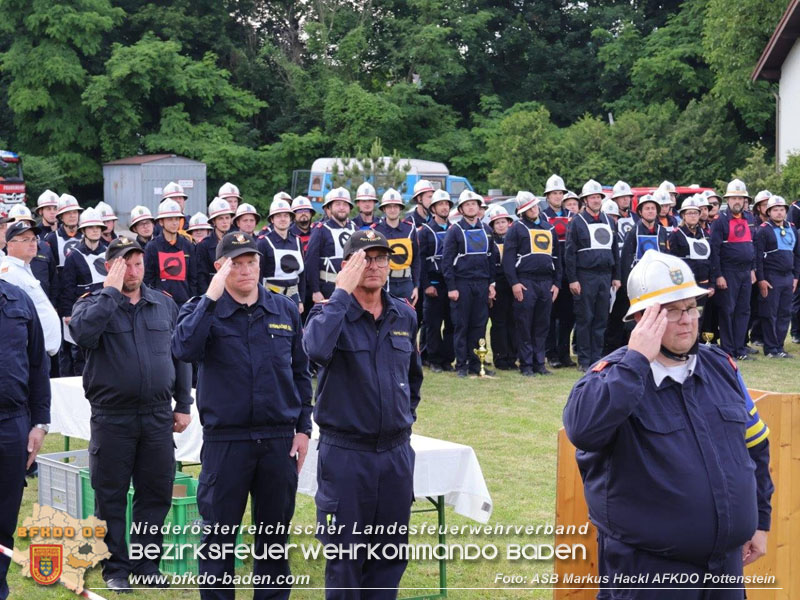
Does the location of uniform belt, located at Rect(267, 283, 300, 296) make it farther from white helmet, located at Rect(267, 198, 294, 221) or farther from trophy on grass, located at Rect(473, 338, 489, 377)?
trophy on grass, located at Rect(473, 338, 489, 377)

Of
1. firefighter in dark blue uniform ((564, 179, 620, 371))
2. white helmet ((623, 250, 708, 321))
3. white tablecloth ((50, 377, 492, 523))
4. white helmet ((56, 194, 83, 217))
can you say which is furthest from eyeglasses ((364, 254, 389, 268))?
firefighter in dark blue uniform ((564, 179, 620, 371))

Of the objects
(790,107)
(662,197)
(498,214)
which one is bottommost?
(498,214)

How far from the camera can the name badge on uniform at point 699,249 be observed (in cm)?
1509

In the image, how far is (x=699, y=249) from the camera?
1519 cm

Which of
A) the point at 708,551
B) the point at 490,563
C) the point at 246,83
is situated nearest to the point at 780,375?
the point at 490,563

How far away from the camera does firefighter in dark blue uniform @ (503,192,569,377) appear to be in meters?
14.3

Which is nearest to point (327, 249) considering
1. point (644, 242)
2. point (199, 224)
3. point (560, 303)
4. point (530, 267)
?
point (199, 224)

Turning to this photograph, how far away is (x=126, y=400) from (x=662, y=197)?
10449 mm

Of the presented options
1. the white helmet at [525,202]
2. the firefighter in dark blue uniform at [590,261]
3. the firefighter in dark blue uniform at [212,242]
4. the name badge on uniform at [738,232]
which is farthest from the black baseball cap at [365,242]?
the name badge on uniform at [738,232]

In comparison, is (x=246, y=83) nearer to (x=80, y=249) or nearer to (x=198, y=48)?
(x=198, y=48)

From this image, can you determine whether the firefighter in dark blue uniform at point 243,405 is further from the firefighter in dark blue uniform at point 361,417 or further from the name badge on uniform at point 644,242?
the name badge on uniform at point 644,242

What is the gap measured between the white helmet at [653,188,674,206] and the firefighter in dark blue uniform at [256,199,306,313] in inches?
212

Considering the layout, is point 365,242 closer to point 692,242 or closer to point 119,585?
point 119,585

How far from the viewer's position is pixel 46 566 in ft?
23.1
